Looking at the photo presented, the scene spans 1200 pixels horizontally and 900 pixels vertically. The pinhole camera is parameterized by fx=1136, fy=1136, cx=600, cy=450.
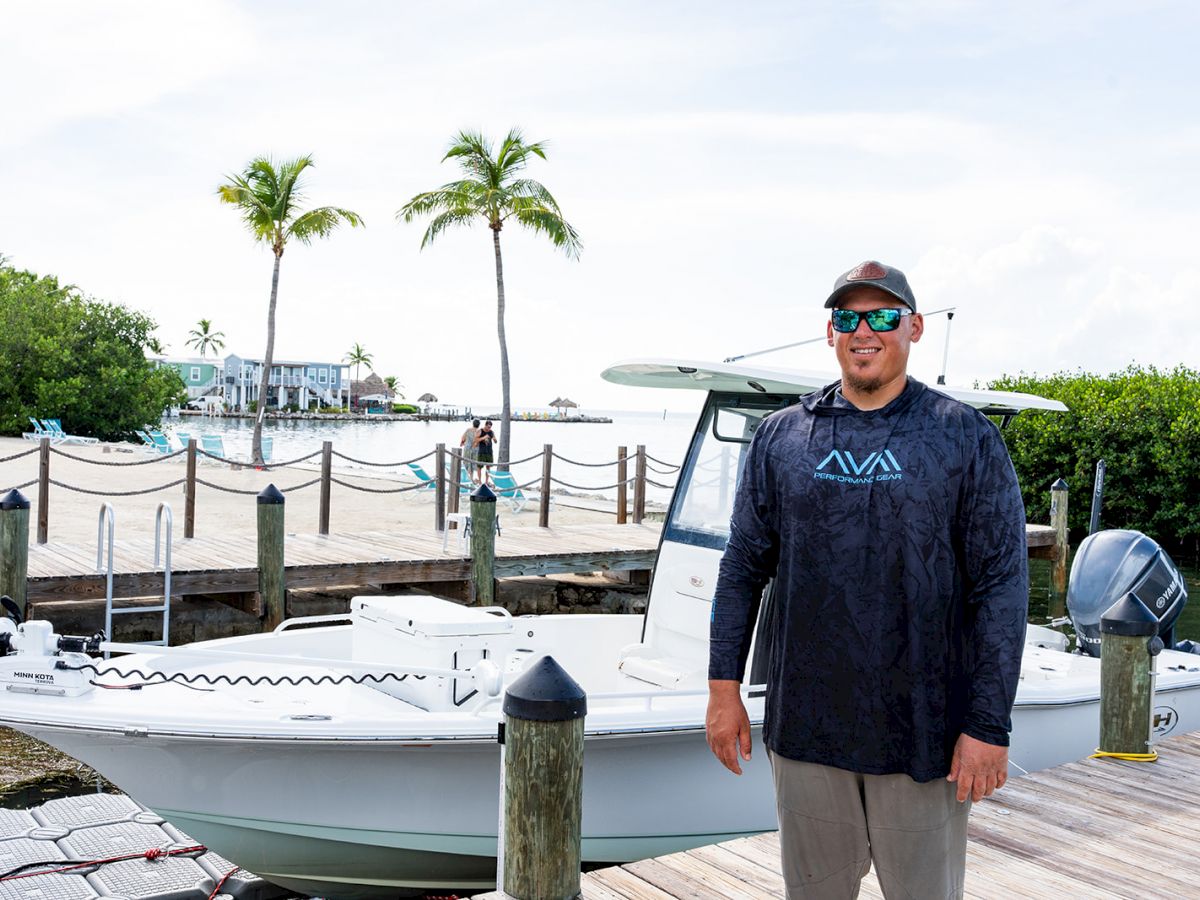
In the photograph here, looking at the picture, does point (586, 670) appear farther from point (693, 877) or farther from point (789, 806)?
point (789, 806)

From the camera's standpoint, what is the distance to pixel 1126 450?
2306cm

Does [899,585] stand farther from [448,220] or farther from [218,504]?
[448,220]

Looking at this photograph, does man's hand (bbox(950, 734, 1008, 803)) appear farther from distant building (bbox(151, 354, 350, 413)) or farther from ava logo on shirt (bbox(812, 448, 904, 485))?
distant building (bbox(151, 354, 350, 413))

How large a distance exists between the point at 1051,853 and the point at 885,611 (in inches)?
Answer: 96.7

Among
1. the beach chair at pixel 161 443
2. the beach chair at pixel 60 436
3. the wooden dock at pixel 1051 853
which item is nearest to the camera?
the wooden dock at pixel 1051 853

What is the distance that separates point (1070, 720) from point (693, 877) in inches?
132

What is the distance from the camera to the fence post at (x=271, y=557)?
400 inches

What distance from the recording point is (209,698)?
226 inches

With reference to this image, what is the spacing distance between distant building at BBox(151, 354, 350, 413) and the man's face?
112 m

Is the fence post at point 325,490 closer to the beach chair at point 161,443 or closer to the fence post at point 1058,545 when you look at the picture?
the fence post at point 1058,545

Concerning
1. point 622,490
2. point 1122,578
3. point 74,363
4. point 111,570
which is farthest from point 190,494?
point 74,363

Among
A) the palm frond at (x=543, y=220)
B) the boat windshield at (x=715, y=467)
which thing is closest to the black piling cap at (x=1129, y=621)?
the boat windshield at (x=715, y=467)

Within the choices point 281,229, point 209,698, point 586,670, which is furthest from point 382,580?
point 281,229

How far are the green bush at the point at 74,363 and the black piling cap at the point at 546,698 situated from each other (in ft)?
144
